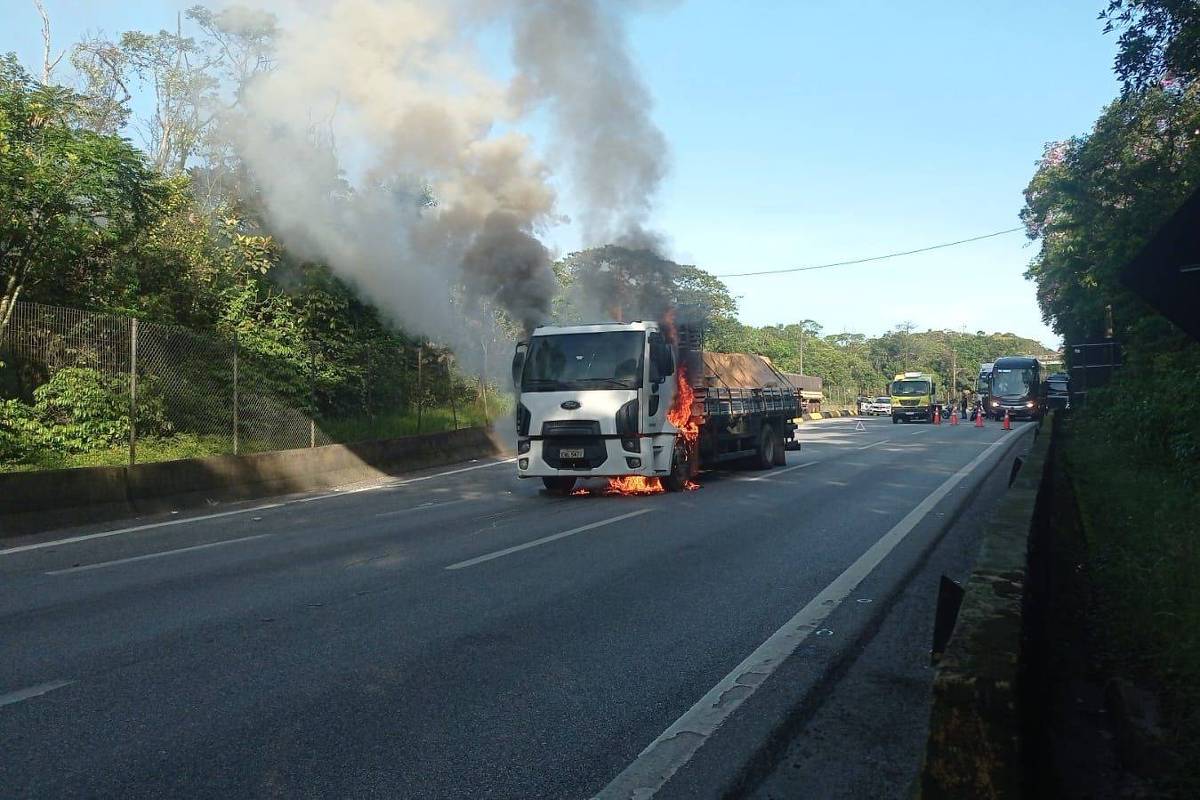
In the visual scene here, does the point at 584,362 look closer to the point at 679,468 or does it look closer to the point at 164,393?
the point at 679,468

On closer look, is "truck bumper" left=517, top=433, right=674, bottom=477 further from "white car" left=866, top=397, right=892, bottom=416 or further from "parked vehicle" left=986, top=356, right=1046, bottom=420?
"white car" left=866, top=397, right=892, bottom=416

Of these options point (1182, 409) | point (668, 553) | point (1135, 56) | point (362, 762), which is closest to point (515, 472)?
point (668, 553)

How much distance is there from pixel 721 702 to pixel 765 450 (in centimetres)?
1324

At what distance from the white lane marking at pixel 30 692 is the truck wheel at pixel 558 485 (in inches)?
365

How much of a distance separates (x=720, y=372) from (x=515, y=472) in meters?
4.79

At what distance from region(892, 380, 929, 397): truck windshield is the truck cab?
3761 cm

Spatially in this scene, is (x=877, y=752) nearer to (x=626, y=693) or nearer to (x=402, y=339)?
(x=626, y=693)

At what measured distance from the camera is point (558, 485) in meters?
13.8

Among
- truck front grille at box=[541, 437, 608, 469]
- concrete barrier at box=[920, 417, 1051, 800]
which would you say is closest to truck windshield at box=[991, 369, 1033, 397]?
truck front grille at box=[541, 437, 608, 469]

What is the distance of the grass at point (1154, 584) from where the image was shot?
407 centimetres

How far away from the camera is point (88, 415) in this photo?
1455 centimetres

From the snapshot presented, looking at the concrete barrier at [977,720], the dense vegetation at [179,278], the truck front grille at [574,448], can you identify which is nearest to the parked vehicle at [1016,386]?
the dense vegetation at [179,278]

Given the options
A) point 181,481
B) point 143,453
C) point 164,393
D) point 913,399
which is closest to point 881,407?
point 913,399

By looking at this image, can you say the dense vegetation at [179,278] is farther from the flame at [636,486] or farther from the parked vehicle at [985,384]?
the parked vehicle at [985,384]
